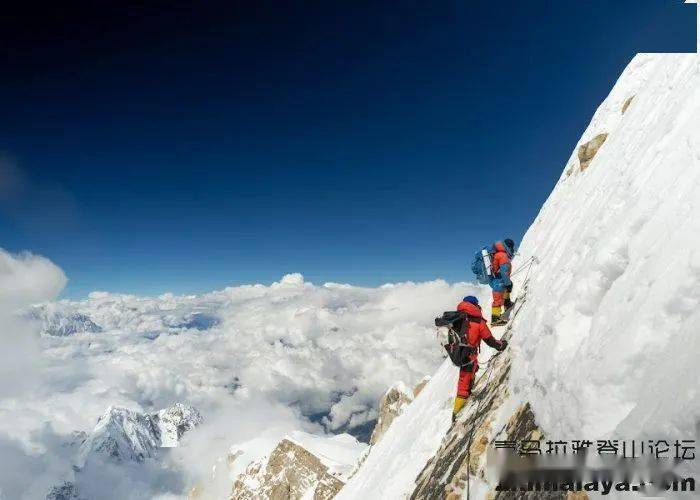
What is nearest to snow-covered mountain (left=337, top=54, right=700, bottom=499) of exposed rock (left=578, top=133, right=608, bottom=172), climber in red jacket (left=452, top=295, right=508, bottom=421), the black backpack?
climber in red jacket (left=452, top=295, right=508, bottom=421)

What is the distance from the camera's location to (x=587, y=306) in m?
7.15

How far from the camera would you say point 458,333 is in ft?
34.1

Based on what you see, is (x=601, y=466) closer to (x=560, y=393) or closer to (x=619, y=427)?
(x=619, y=427)

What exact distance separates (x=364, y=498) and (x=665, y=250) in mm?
17292

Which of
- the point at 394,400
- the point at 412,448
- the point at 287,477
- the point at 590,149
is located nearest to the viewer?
the point at 412,448

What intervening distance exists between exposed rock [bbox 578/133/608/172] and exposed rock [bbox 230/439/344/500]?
134 metres

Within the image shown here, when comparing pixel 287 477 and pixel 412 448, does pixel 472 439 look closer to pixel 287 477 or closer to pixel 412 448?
pixel 412 448

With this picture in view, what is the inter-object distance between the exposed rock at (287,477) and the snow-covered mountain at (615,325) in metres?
136

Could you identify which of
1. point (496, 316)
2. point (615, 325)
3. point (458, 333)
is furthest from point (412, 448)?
point (615, 325)

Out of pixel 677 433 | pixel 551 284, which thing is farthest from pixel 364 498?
pixel 677 433

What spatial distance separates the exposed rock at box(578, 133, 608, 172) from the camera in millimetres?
18562

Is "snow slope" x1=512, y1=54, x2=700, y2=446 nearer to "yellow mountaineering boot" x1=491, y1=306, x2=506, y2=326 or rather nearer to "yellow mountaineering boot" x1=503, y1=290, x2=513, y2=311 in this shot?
"yellow mountaineering boot" x1=491, y1=306, x2=506, y2=326

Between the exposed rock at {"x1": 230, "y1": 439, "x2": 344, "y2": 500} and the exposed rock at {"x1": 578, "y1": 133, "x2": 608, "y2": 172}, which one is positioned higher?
the exposed rock at {"x1": 578, "y1": 133, "x2": 608, "y2": 172}

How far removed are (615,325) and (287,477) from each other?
172 m
